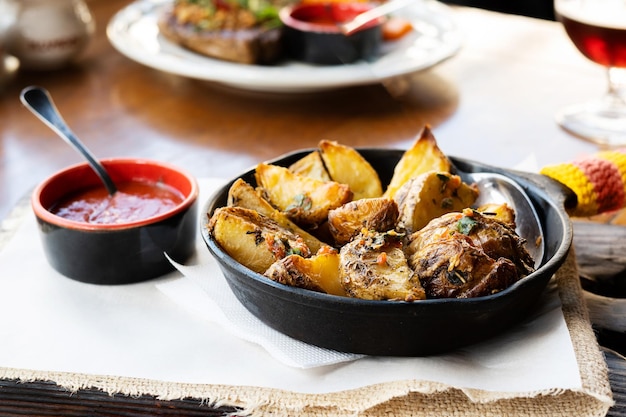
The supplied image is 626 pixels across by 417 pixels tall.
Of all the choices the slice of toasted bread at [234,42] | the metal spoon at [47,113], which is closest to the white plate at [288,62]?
the slice of toasted bread at [234,42]

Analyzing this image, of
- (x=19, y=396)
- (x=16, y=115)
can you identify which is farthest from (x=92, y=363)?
(x=16, y=115)

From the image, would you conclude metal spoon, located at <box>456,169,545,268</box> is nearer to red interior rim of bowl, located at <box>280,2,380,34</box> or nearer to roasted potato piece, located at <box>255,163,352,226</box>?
roasted potato piece, located at <box>255,163,352,226</box>

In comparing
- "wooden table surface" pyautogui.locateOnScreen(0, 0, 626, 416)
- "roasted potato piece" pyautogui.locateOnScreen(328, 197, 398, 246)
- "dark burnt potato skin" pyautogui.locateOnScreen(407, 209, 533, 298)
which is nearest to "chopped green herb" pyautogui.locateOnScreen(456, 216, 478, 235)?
"dark burnt potato skin" pyautogui.locateOnScreen(407, 209, 533, 298)

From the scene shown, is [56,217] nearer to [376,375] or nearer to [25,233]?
[25,233]

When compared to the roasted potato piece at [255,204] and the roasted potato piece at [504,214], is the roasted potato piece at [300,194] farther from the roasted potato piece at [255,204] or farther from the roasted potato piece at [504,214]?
the roasted potato piece at [504,214]

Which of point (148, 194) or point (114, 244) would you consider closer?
point (114, 244)
